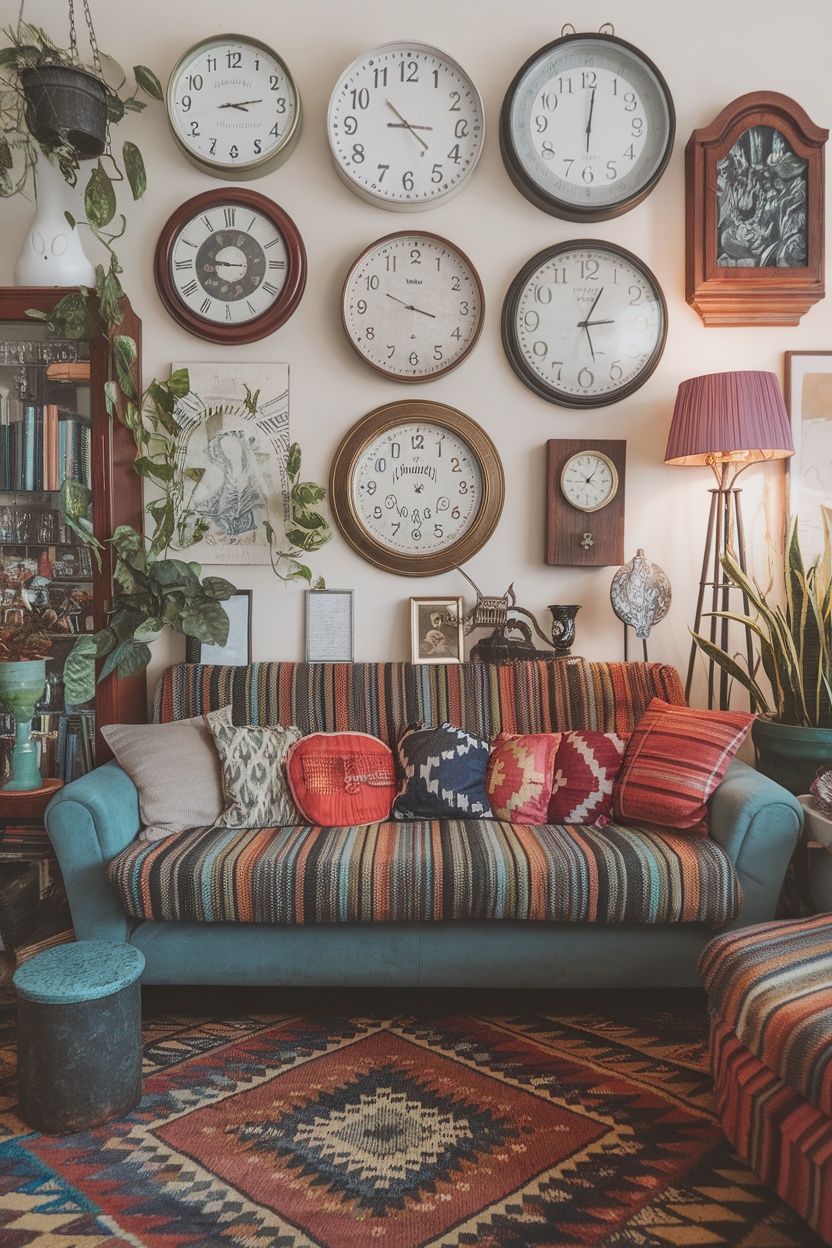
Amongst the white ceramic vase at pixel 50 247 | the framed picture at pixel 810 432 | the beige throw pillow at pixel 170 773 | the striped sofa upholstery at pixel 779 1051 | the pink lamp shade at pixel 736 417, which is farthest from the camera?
the framed picture at pixel 810 432

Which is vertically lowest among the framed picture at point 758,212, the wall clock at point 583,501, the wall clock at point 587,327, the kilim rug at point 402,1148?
the kilim rug at point 402,1148

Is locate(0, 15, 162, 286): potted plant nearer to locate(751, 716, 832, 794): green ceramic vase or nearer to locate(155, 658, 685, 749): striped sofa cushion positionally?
locate(155, 658, 685, 749): striped sofa cushion

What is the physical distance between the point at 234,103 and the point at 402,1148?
10.5 ft

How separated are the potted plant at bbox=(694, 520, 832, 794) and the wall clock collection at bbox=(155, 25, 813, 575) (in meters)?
0.59

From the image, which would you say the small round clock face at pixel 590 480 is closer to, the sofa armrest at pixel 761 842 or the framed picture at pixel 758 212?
the framed picture at pixel 758 212

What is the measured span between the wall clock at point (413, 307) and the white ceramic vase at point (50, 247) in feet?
3.00

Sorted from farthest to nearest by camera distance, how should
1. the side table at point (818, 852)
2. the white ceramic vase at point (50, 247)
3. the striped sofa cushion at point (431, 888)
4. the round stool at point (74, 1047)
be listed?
the white ceramic vase at point (50, 247) → the side table at point (818, 852) → the striped sofa cushion at point (431, 888) → the round stool at point (74, 1047)

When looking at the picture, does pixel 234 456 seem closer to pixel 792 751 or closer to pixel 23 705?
pixel 23 705

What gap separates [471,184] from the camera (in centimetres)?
306

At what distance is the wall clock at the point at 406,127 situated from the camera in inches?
117

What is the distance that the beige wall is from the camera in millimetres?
3004

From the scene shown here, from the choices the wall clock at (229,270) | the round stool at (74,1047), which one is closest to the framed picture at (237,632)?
the wall clock at (229,270)

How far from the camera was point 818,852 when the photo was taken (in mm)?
2416

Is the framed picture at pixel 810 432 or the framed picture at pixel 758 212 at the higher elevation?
the framed picture at pixel 758 212
